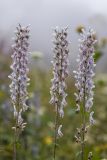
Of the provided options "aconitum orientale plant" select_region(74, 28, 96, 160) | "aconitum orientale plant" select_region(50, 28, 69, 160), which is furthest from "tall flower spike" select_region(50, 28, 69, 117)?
"aconitum orientale plant" select_region(74, 28, 96, 160)

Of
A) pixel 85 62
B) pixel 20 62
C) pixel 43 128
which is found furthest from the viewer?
pixel 43 128

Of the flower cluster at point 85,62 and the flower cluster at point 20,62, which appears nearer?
the flower cluster at point 85,62

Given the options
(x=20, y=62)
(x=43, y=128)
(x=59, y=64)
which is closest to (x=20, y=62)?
(x=20, y=62)

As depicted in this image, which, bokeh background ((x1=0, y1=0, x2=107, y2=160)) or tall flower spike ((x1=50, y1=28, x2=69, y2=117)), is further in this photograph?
bokeh background ((x1=0, y1=0, x2=107, y2=160))

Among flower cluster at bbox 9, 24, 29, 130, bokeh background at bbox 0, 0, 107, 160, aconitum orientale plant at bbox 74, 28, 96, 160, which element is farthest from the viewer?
bokeh background at bbox 0, 0, 107, 160

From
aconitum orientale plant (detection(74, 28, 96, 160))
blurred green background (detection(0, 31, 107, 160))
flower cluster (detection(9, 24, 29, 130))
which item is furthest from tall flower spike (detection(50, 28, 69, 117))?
blurred green background (detection(0, 31, 107, 160))

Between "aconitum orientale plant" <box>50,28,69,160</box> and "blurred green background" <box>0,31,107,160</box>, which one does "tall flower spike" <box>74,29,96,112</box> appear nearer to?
"aconitum orientale plant" <box>50,28,69,160</box>

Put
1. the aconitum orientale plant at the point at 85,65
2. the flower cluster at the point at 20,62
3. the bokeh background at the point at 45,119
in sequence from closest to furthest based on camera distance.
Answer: the aconitum orientale plant at the point at 85,65, the flower cluster at the point at 20,62, the bokeh background at the point at 45,119

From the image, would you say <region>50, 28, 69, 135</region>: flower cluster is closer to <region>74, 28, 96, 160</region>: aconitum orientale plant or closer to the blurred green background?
<region>74, 28, 96, 160</region>: aconitum orientale plant

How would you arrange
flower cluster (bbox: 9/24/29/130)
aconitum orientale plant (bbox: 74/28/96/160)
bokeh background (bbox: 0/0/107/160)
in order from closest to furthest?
aconitum orientale plant (bbox: 74/28/96/160) < flower cluster (bbox: 9/24/29/130) < bokeh background (bbox: 0/0/107/160)

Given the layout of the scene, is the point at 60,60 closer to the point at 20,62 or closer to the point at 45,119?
the point at 20,62

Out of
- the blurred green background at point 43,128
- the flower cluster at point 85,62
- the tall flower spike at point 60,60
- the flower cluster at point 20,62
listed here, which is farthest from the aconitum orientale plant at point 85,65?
the blurred green background at point 43,128

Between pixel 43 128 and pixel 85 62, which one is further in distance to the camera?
pixel 43 128

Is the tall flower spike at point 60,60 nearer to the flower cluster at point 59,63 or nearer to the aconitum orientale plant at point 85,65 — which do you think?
the flower cluster at point 59,63
